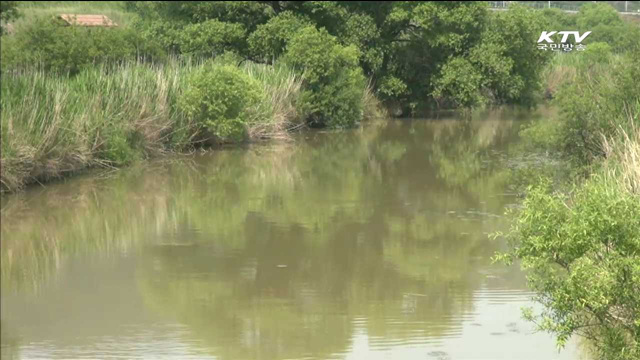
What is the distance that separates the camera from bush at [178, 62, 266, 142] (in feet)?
51.1

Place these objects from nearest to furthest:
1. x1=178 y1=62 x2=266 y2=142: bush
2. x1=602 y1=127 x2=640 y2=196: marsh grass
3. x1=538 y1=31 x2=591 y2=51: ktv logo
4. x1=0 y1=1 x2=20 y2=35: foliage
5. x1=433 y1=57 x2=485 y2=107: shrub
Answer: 1. x1=602 y1=127 x2=640 y2=196: marsh grass
2. x1=0 y1=1 x2=20 y2=35: foliage
3. x1=178 y1=62 x2=266 y2=142: bush
4. x1=433 y1=57 x2=485 y2=107: shrub
5. x1=538 y1=31 x2=591 y2=51: ktv logo

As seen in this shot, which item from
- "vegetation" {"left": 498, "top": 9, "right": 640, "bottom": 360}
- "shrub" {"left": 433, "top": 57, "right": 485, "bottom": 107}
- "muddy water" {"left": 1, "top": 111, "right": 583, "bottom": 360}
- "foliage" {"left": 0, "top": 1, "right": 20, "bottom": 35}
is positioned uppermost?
"foliage" {"left": 0, "top": 1, "right": 20, "bottom": 35}

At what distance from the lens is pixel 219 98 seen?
15.7 m

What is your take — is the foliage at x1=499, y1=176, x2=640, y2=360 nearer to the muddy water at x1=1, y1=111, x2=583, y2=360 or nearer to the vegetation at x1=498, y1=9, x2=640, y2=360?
the vegetation at x1=498, y1=9, x2=640, y2=360

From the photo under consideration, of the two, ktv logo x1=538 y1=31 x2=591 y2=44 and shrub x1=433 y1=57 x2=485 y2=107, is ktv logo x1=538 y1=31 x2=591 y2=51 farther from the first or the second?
shrub x1=433 y1=57 x2=485 y2=107

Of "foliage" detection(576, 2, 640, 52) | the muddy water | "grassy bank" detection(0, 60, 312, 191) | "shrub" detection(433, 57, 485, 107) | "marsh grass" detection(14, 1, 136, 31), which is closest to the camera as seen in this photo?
the muddy water

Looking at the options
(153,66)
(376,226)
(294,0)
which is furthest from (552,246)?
(294,0)

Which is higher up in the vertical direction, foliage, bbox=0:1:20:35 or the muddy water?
foliage, bbox=0:1:20:35

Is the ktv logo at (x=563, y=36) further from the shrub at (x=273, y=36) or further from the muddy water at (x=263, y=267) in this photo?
the muddy water at (x=263, y=267)

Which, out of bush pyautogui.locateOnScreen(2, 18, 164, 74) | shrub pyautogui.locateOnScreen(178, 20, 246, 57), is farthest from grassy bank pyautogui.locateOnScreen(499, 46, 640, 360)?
shrub pyautogui.locateOnScreen(178, 20, 246, 57)

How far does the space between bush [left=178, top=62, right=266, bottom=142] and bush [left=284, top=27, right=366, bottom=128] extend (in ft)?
11.5

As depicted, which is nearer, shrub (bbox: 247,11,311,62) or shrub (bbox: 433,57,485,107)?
shrub (bbox: 247,11,311,62)

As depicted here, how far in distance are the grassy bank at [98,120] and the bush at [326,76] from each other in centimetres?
175

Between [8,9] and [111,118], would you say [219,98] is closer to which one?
[111,118]
